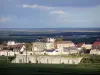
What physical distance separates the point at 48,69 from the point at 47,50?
1611mm

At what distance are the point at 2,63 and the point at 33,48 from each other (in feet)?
4.29

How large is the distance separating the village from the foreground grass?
27 cm

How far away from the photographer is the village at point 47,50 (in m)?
6.58

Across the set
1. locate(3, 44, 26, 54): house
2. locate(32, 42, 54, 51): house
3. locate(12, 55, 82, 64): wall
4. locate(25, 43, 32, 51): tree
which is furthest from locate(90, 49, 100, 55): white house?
locate(3, 44, 26, 54): house

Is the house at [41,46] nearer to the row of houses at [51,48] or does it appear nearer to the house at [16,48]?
the row of houses at [51,48]

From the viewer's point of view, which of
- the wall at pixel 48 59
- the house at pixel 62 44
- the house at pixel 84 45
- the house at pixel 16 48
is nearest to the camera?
the wall at pixel 48 59

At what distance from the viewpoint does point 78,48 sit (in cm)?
778

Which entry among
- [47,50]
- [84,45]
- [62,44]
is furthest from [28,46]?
[84,45]

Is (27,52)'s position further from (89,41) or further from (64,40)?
(89,41)

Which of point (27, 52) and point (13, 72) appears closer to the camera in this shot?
point (13, 72)

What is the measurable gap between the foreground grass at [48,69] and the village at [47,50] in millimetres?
267

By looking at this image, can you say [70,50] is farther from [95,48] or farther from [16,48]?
[16,48]

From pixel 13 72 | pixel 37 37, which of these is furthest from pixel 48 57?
pixel 13 72

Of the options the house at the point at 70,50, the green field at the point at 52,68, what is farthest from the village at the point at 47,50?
the green field at the point at 52,68
